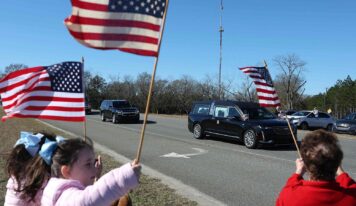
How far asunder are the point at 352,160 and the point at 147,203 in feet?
29.2

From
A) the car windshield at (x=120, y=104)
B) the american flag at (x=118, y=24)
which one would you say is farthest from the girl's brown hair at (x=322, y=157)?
the car windshield at (x=120, y=104)

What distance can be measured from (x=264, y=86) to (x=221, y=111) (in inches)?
415

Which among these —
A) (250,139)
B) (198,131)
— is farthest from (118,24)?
(198,131)

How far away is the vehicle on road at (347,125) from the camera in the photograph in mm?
25575

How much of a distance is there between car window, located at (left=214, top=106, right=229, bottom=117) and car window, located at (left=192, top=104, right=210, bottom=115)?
70cm

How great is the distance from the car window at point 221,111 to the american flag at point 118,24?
587 inches

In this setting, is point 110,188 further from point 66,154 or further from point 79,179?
point 66,154

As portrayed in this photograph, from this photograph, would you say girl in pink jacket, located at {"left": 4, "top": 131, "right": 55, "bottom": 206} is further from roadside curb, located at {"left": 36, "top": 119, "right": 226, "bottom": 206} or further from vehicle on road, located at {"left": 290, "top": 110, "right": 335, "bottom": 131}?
vehicle on road, located at {"left": 290, "top": 110, "right": 335, "bottom": 131}

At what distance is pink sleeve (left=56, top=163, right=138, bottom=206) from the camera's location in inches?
96.1

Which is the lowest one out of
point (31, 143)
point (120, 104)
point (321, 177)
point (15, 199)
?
point (15, 199)

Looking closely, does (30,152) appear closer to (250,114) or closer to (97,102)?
(250,114)

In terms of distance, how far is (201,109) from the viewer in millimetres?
19828

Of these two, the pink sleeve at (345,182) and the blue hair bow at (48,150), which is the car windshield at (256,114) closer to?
the pink sleeve at (345,182)

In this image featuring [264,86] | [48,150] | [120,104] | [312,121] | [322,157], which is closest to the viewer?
[322,157]
